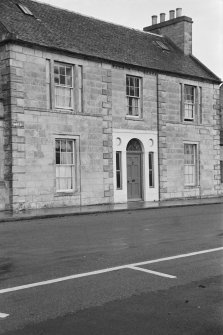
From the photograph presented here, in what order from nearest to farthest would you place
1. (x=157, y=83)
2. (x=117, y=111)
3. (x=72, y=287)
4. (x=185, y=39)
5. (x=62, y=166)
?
(x=72, y=287) < (x=62, y=166) < (x=117, y=111) < (x=157, y=83) < (x=185, y=39)

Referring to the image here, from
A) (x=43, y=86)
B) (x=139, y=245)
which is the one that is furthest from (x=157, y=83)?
(x=139, y=245)

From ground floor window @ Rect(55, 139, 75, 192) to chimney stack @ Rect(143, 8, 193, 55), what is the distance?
11.4m

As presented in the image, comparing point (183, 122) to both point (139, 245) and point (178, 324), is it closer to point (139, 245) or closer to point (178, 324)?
point (139, 245)

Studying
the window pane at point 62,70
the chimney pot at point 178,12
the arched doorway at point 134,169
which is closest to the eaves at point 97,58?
the window pane at point 62,70

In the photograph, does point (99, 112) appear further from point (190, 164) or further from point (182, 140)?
point (190, 164)

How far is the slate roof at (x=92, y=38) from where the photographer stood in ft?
69.4

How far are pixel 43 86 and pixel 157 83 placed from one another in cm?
727

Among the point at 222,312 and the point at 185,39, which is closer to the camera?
the point at 222,312

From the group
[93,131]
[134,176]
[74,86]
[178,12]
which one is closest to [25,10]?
[74,86]

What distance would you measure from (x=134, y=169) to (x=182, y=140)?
153 inches

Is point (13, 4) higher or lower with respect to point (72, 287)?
higher

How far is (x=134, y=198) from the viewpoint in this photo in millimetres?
24953

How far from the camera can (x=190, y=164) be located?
27.9 meters

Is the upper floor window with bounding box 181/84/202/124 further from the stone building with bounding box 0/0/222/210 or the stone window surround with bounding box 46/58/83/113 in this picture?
the stone window surround with bounding box 46/58/83/113
